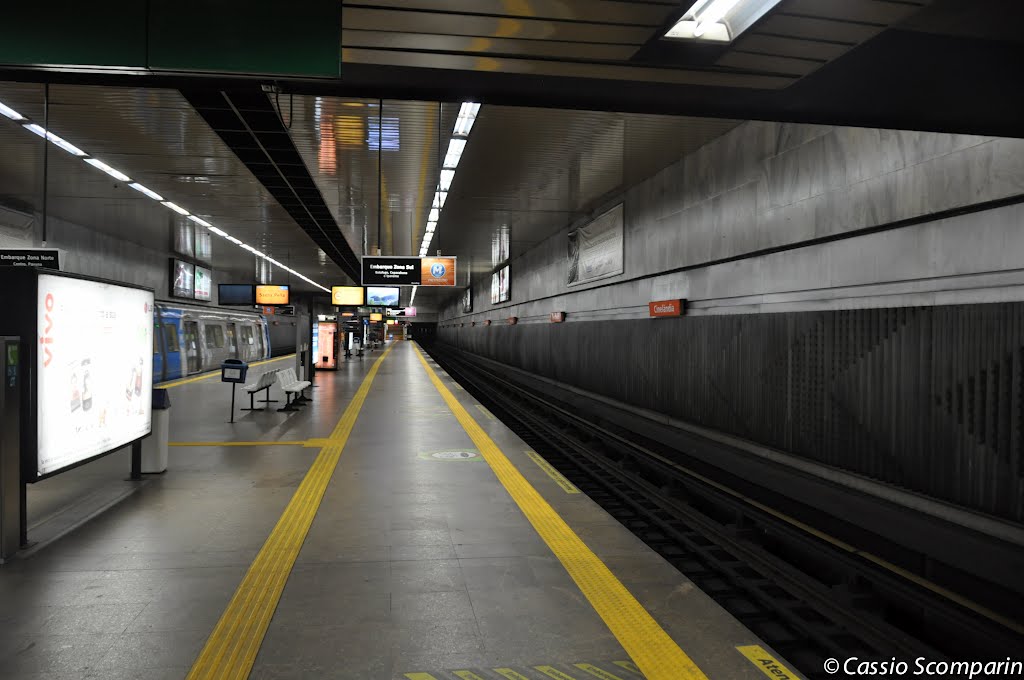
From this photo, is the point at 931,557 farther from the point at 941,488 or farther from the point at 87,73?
the point at 87,73

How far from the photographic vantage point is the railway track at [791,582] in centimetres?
342

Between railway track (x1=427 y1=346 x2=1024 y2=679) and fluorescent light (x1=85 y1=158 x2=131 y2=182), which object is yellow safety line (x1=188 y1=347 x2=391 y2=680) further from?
fluorescent light (x1=85 y1=158 x2=131 y2=182)

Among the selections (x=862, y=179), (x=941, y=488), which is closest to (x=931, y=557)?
(x=941, y=488)

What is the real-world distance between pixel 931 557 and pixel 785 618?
1.61m

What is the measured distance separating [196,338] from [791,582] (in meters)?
19.7

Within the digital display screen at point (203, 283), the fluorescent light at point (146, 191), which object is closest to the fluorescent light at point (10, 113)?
the fluorescent light at point (146, 191)

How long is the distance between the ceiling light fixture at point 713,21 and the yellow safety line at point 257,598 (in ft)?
11.9

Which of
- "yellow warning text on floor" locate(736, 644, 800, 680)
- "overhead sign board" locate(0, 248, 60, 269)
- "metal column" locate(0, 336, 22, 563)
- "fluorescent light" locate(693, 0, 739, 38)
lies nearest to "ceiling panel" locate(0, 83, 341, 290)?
"overhead sign board" locate(0, 248, 60, 269)

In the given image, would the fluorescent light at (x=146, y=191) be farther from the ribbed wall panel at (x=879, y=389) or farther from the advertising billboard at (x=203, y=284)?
the advertising billboard at (x=203, y=284)

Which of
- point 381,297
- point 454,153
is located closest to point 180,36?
point 454,153

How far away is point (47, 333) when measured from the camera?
405 cm

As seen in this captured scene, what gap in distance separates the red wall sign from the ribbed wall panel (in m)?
0.19

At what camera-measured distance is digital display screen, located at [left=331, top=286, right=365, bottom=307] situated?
21.3 metres

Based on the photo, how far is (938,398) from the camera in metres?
4.75
